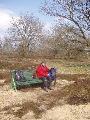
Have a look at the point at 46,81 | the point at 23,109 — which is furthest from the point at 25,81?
the point at 23,109

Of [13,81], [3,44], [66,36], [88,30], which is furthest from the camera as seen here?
[3,44]

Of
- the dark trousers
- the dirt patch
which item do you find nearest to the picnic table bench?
the dark trousers

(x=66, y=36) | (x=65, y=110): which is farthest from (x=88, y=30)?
(x=65, y=110)

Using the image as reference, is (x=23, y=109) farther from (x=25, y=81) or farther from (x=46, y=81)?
(x=25, y=81)

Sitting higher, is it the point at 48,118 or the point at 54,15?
the point at 54,15

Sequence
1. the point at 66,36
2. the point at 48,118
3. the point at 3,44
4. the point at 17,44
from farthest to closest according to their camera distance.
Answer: the point at 3,44, the point at 17,44, the point at 66,36, the point at 48,118

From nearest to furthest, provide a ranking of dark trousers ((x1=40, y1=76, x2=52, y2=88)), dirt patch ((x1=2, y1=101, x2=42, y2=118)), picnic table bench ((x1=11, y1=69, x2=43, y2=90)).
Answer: dirt patch ((x1=2, y1=101, x2=42, y2=118)), dark trousers ((x1=40, y1=76, x2=52, y2=88)), picnic table bench ((x1=11, y1=69, x2=43, y2=90))

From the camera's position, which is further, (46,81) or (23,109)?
(46,81)

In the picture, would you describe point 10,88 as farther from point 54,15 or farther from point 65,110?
point 54,15

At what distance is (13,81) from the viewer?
18.8 metres

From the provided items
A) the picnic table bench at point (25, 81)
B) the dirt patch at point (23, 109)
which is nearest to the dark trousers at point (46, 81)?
the picnic table bench at point (25, 81)

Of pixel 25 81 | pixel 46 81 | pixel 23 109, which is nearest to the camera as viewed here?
pixel 23 109

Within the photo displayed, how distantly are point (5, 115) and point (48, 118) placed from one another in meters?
1.85

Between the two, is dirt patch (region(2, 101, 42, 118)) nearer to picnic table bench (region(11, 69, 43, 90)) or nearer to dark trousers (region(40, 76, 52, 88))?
dark trousers (region(40, 76, 52, 88))
